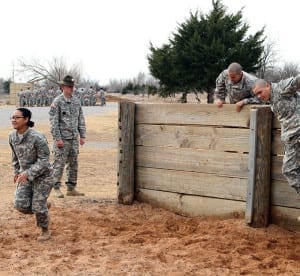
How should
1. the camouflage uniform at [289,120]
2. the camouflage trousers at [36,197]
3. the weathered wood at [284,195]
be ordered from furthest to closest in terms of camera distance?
the weathered wood at [284,195], the camouflage trousers at [36,197], the camouflage uniform at [289,120]

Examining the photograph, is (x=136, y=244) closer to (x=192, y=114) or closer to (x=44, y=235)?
(x=44, y=235)

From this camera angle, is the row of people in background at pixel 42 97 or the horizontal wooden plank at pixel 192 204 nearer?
the horizontal wooden plank at pixel 192 204

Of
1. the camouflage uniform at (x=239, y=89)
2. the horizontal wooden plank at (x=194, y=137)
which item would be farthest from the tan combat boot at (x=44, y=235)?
the camouflage uniform at (x=239, y=89)

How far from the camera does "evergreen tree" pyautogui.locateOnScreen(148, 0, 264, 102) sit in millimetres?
30875

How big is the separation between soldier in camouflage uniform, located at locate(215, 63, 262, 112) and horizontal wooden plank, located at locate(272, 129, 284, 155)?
1.99ft

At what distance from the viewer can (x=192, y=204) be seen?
6.82 metres

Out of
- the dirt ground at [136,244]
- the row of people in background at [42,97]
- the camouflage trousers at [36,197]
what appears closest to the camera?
the dirt ground at [136,244]

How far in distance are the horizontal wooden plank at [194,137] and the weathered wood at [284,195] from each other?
0.54 meters

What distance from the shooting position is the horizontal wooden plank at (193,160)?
6.34 meters

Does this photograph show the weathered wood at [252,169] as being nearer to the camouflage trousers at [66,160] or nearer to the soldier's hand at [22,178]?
the soldier's hand at [22,178]

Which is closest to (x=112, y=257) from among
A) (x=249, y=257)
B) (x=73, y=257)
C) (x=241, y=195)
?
(x=73, y=257)

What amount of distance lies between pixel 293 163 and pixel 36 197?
8.74 ft

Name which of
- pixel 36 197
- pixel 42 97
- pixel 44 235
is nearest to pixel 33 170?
pixel 36 197

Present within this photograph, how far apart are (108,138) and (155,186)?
14.1 meters
